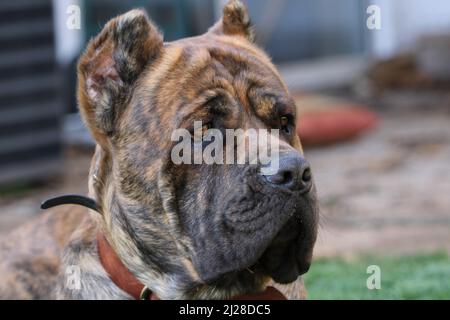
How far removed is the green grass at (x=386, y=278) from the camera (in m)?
4.89

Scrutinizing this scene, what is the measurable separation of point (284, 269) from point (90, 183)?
0.88m

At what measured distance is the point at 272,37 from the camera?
41.5 ft

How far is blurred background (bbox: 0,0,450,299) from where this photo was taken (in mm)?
6473

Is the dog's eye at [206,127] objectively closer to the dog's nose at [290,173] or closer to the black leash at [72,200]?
the dog's nose at [290,173]

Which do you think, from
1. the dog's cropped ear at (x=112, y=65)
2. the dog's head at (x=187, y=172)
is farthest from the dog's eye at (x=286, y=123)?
the dog's cropped ear at (x=112, y=65)

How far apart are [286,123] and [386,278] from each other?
1.99m

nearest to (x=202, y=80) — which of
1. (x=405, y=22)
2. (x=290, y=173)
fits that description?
(x=290, y=173)

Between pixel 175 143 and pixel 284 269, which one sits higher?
pixel 175 143

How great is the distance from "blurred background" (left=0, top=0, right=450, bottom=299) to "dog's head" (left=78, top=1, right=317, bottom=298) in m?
0.95

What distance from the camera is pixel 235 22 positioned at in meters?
4.09

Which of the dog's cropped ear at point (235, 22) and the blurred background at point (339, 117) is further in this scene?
the blurred background at point (339, 117)

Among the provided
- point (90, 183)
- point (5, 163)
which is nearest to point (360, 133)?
point (5, 163)

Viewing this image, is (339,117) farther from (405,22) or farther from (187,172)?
(187,172)

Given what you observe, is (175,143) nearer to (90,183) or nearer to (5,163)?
(90,183)
